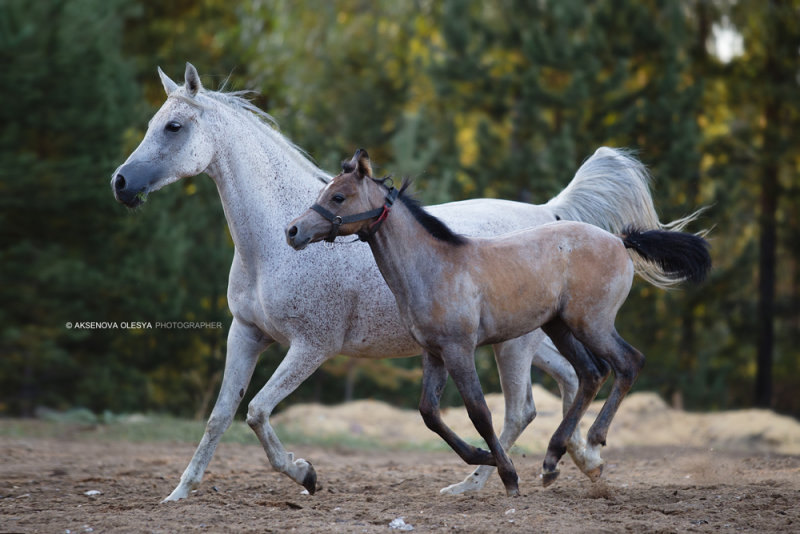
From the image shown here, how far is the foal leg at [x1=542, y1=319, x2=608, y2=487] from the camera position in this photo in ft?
18.2

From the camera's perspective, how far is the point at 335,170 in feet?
45.4

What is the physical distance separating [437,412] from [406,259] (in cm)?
92

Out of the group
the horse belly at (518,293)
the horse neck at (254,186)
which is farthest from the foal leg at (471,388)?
the horse neck at (254,186)

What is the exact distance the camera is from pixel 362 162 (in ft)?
16.6

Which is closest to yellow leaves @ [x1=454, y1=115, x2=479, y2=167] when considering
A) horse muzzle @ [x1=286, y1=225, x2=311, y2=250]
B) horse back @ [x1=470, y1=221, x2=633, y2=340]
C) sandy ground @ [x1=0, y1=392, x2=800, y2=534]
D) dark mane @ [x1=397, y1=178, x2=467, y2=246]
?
sandy ground @ [x1=0, y1=392, x2=800, y2=534]

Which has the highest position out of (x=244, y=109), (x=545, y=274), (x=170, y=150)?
(x=244, y=109)

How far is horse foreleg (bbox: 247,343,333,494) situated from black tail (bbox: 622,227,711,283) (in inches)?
85.8

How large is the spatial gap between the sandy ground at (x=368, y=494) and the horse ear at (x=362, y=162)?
1940 mm

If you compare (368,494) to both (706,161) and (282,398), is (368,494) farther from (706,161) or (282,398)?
(706,161)

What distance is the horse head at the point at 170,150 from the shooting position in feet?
18.5

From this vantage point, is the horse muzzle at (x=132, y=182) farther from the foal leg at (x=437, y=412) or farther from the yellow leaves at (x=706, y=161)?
the yellow leaves at (x=706, y=161)

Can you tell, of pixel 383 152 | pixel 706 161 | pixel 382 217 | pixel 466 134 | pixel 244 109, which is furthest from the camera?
pixel 466 134

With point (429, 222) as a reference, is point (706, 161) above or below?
above

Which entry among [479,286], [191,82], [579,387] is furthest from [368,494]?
[191,82]
